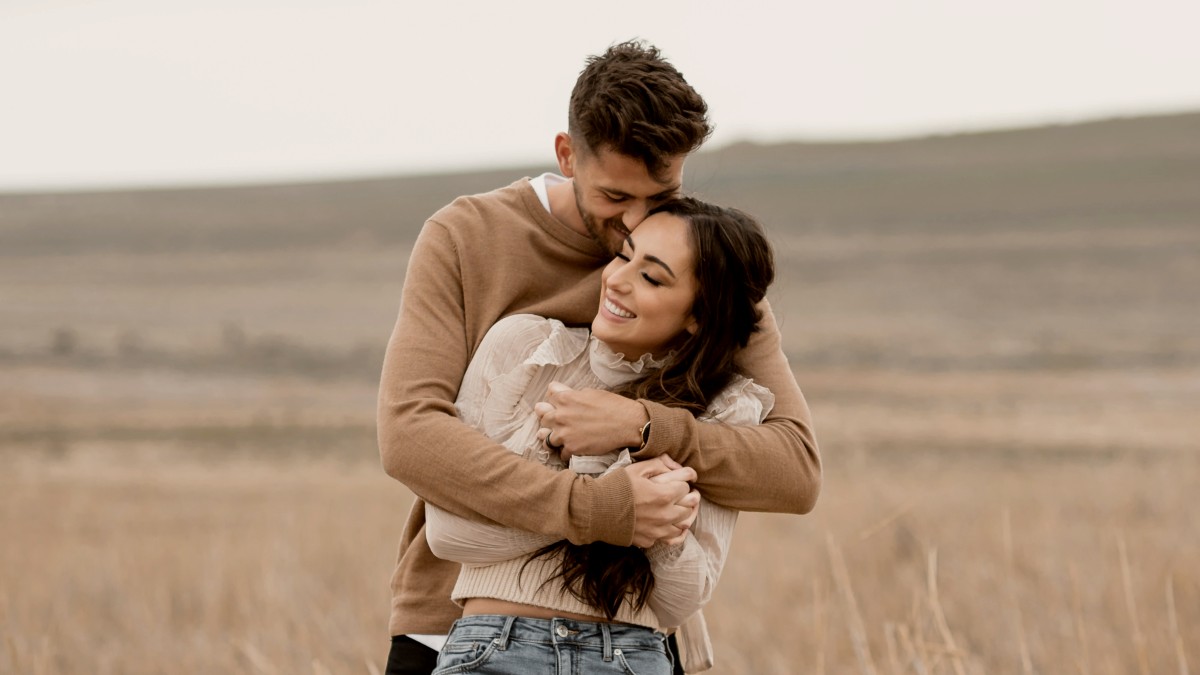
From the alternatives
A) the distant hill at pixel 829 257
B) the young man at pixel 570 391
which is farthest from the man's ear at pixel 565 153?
the distant hill at pixel 829 257

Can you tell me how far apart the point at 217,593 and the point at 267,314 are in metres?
27.5

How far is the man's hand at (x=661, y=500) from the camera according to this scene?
2.80 m

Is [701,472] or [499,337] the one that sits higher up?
[499,337]

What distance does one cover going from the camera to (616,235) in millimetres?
3186

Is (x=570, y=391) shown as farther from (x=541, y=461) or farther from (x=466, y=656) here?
(x=466, y=656)

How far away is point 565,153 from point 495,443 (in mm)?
740

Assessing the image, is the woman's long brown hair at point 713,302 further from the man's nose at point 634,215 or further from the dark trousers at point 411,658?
the dark trousers at point 411,658

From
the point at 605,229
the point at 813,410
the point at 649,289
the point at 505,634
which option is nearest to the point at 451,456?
the point at 505,634

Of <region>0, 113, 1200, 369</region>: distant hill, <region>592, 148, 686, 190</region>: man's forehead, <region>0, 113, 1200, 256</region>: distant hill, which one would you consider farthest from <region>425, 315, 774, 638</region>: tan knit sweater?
<region>0, 113, 1200, 256</region>: distant hill

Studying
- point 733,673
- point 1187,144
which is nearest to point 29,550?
point 733,673

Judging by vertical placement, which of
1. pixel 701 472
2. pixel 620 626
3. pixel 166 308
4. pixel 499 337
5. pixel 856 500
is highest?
pixel 499 337

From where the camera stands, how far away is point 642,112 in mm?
3033

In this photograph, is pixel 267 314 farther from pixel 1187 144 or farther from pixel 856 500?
pixel 1187 144

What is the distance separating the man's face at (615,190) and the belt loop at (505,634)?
0.84m
